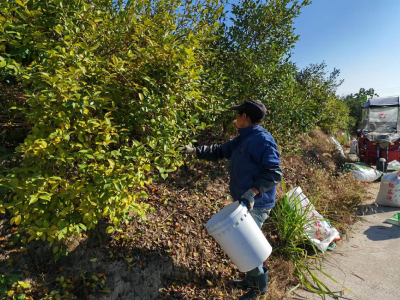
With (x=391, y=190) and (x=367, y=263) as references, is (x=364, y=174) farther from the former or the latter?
(x=367, y=263)

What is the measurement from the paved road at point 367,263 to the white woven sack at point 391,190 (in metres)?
0.59

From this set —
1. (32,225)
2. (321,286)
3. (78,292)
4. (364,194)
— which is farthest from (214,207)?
(364,194)

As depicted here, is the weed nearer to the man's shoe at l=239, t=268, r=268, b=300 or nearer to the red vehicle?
the man's shoe at l=239, t=268, r=268, b=300

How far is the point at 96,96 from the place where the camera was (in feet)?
6.31

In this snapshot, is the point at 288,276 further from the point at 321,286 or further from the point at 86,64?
the point at 86,64

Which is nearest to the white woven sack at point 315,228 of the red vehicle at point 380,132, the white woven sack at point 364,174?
the white woven sack at point 364,174

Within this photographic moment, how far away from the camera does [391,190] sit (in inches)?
186

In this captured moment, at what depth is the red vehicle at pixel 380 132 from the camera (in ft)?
25.0

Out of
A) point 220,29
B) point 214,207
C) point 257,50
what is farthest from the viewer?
point 257,50

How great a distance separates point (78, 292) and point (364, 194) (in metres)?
5.02

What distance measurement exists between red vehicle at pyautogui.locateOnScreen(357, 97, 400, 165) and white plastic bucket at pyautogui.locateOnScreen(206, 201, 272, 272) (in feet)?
21.7

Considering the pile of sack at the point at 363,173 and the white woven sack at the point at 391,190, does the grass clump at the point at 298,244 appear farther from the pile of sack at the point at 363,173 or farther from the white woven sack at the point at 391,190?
the pile of sack at the point at 363,173

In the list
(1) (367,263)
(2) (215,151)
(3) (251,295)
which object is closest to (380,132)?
(1) (367,263)

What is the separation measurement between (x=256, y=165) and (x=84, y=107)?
4.94ft
